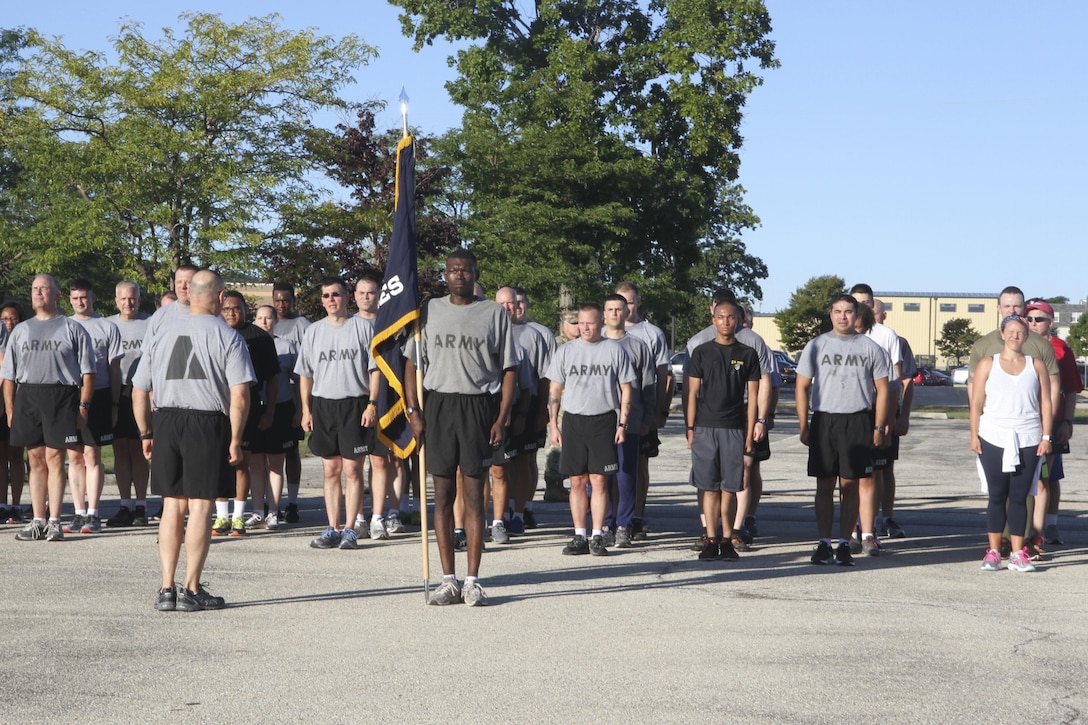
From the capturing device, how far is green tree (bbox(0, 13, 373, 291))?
2691 centimetres

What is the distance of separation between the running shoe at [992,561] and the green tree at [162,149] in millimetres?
20432

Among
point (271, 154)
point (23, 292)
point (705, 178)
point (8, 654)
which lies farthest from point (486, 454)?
point (23, 292)

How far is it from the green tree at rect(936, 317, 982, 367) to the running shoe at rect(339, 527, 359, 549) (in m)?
105

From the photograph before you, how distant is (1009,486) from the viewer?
9.84 m

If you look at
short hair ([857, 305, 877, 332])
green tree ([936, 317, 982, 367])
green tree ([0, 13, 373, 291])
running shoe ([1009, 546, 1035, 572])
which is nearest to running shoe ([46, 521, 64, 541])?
short hair ([857, 305, 877, 332])

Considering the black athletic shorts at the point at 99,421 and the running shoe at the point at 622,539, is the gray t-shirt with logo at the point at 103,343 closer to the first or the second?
the black athletic shorts at the point at 99,421

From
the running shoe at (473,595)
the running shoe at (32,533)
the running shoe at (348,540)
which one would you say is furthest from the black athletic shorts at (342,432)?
the running shoe at (473,595)

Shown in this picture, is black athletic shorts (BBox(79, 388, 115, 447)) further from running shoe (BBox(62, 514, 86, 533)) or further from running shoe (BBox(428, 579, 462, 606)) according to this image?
running shoe (BBox(428, 579, 462, 606))

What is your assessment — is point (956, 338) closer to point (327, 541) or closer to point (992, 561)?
point (992, 561)

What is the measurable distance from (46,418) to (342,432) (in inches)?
98.9

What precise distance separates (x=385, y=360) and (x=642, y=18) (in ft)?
102

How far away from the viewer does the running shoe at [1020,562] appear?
31.2ft

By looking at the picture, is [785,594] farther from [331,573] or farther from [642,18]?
[642,18]

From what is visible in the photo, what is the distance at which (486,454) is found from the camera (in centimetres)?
805
